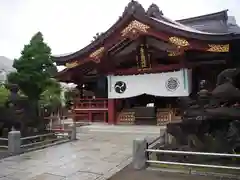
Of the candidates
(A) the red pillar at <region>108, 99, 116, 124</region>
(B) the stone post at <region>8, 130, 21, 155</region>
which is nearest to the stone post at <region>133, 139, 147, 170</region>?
(B) the stone post at <region>8, 130, 21, 155</region>

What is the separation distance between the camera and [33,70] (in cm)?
2286

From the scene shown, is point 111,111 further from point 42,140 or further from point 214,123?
point 214,123

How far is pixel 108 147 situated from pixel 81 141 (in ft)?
5.97

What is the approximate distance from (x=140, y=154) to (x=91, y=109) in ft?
35.9

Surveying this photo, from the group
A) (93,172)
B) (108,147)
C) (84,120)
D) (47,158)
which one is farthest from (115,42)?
(93,172)

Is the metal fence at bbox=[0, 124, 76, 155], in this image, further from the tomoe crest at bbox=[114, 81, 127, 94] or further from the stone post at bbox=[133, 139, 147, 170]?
the tomoe crest at bbox=[114, 81, 127, 94]

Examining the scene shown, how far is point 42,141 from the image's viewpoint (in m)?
10.1

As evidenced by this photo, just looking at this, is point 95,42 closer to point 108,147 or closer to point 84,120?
point 84,120

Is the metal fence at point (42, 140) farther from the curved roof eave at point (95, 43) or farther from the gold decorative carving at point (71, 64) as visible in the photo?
the curved roof eave at point (95, 43)

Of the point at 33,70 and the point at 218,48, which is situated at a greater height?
the point at 33,70

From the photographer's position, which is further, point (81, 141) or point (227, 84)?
point (81, 141)

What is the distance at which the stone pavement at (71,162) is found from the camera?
19.8 ft

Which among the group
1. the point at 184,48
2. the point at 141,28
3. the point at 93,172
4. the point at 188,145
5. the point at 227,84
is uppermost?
the point at 141,28

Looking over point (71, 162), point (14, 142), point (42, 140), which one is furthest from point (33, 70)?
point (71, 162)
